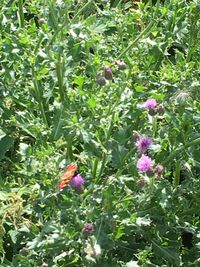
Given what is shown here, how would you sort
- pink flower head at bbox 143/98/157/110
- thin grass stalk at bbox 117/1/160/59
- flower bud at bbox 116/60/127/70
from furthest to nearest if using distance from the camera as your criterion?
thin grass stalk at bbox 117/1/160/59 → flower bud at bbox 116/60/127/70 → pink flower head at bbox 143/98/157/110

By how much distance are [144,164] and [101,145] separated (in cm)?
16

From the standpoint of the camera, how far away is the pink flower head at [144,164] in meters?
2.18

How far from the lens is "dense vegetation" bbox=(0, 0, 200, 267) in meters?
2.24

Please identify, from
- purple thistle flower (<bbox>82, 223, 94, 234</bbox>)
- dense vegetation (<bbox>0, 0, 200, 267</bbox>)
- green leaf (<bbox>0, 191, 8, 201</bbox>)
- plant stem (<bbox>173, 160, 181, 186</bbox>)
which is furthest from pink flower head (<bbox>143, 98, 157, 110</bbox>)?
green leaf (<bbox>0, 191, 8, 201</bbox>)

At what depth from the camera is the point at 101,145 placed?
2264 millimetres

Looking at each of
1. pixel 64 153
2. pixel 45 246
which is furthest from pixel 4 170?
pixel 45 246

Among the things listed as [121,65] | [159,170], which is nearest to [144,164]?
[159,170]

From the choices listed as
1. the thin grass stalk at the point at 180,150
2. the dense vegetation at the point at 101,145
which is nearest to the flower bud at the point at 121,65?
the dense vegetation at the point at 101,145

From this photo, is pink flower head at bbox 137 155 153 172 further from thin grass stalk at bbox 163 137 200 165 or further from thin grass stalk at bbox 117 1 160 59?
thin grass stalk at bbox 117 1 160 59

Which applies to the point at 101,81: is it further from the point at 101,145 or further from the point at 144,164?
the point at 144,164

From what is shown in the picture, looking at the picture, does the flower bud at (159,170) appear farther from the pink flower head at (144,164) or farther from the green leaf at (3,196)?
the green leaf at (3,196)

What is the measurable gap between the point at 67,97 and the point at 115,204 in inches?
18.6

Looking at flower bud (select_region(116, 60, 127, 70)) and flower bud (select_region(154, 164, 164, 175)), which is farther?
flower bud (select_region(116, 60, 127, 70))

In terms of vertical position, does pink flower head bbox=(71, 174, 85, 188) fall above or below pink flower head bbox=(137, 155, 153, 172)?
below
